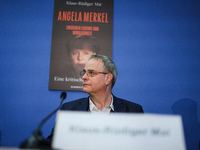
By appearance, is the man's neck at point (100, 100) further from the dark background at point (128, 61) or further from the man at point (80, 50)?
the man at point (80, 50)

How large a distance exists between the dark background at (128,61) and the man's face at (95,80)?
15.5 inches

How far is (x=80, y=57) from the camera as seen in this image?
1.82 metres

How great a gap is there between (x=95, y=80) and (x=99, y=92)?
0.41 ft

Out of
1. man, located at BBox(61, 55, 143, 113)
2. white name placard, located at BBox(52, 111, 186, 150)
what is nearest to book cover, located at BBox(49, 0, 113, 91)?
man, located at BBox(61, 55, 143, 113)

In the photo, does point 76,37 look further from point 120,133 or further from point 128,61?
point 120,133

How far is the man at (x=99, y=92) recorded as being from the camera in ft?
4.66

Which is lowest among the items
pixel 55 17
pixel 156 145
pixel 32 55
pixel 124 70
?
pixel 156 145

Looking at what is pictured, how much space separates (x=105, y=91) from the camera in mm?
1490

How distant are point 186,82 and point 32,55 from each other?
196 cm

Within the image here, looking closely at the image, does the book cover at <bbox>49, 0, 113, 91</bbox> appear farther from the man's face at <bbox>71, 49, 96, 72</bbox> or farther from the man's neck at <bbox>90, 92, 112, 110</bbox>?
the man's neck at <bbox>90, 92, 112, 110</bbox>

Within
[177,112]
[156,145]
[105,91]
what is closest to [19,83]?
[105,91]

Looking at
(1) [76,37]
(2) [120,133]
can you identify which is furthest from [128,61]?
(2) [120,133]

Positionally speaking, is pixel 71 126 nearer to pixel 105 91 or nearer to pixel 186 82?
pixel 105 91

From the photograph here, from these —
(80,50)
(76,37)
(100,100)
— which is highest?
(76,37)
